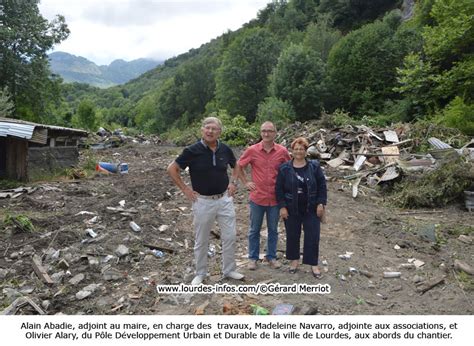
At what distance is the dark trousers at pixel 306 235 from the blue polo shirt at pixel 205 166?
106 centimetres

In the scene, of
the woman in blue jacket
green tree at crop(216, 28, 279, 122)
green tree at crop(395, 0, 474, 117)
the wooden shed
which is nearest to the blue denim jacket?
the woman in blue jacket

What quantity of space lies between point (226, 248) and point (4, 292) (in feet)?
9.41

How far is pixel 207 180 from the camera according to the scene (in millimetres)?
3738

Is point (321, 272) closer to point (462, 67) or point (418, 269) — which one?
point (418, 269)

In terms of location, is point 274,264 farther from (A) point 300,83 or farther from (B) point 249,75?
(B) point 249,75

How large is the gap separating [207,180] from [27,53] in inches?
924

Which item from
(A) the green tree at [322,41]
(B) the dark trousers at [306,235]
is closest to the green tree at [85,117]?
(A) the green tree at [322,41]

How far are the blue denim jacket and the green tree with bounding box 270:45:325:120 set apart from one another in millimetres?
23350

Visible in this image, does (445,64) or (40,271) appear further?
(445,64)

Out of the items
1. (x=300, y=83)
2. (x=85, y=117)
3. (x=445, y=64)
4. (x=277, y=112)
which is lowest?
(x=277, y=112)

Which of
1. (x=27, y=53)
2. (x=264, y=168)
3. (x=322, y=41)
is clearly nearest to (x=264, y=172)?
(x=264, y=168)

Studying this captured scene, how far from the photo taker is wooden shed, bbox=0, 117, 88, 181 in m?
10.1

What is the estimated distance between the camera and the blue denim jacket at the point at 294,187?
4.01m
